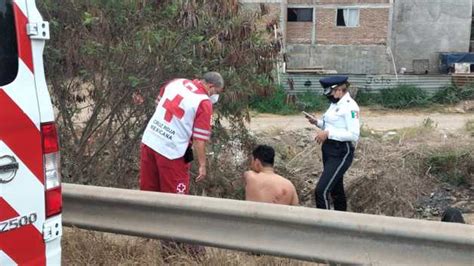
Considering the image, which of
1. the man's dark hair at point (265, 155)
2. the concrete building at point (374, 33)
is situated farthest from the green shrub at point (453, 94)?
the man's dark hair at point (265, 155)

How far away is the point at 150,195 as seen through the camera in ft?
12.6

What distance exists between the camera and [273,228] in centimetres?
350

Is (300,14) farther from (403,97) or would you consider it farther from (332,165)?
(332,165)

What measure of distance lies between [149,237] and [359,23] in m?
25.9

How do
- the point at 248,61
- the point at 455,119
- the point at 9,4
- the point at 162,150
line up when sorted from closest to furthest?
the point at 9,4 < the point at 162,150 < the point at 248,61 < the point at 455,119

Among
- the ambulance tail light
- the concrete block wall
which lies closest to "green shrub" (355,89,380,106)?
the concrete block wall

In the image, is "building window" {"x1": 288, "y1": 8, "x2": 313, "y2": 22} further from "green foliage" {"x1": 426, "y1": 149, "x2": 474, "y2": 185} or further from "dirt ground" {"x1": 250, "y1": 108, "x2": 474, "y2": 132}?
"green foliage" {"x1": 426, "y1": 149, "x2": 474, "y2": 185}

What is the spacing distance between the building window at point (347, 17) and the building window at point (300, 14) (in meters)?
1.39

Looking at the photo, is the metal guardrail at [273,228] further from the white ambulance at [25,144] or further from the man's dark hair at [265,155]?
the man's dark hair at [265,155]

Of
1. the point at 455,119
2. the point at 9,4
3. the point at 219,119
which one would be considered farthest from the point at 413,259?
the point at 455,119

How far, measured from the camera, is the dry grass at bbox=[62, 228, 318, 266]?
3799 mm

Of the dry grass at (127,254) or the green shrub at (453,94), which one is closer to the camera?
the dry grass at (127,254)

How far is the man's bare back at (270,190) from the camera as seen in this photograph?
206 inches

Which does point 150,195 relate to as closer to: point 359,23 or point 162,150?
point 162,150
